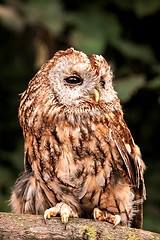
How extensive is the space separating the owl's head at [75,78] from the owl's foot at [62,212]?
0.55 meters

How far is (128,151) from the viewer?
2.22 m

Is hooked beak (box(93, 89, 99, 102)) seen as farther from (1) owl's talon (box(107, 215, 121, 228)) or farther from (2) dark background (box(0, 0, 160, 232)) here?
(2) dark background (box(0, 0, 160, 232))

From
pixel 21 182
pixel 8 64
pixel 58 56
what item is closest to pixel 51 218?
pixel 21 182

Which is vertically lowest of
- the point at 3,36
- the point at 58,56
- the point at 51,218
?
the point at 51,218

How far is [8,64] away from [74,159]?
1.62 m

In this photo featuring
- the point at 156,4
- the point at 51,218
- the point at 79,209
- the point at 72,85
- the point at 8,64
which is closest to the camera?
the point at 51,218

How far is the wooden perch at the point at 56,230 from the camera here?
5.62 feet

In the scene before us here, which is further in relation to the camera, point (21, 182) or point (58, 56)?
point (21, 182)

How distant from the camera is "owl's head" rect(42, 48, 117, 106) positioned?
2.03m

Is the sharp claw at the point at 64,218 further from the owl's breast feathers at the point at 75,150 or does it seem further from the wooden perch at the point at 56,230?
the owl's breast feathers at the point at 75,150

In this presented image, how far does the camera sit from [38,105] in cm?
211

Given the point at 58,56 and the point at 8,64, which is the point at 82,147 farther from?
the point at 8,64

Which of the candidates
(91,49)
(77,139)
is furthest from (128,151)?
(91,49)

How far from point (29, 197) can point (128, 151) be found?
25.5 inches
